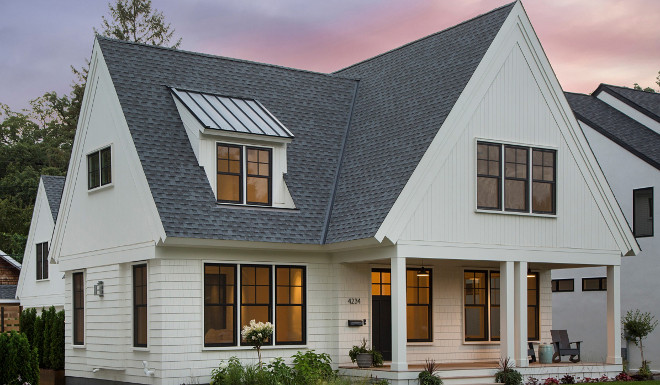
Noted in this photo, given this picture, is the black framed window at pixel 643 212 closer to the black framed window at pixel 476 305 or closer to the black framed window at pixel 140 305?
the black framed window at pixel 476 305

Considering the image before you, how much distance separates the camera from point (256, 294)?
2028 cm

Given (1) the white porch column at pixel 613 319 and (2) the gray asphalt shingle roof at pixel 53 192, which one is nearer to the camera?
(1) the white porch column at pixel 613 319

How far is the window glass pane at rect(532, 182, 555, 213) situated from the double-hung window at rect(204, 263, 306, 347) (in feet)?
20.1

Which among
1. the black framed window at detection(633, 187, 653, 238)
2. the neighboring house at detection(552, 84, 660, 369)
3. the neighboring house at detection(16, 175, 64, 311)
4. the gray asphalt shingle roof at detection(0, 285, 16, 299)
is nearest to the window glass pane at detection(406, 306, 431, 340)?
the neighboring house at detection(552, 84, 660, 369)

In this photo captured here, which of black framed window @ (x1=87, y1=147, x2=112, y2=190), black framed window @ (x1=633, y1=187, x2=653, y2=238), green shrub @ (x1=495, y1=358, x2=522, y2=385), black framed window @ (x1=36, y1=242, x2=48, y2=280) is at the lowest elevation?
green shrub @ (x1=495, y1=358, x2=522, y2=385)

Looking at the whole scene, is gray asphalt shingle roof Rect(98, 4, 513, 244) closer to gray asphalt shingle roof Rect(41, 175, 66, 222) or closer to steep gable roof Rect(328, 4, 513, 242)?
steep gable roof Rect(328, 4, 513, 242)

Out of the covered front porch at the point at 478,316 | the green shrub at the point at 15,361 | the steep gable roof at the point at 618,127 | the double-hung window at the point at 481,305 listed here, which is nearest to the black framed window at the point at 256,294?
the covered front porch at the point at 478,316

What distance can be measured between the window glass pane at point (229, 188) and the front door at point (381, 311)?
406 centimetres

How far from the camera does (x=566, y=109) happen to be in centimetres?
2253

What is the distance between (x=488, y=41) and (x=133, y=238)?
9737 millimetres

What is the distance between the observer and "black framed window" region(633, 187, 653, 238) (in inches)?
1157

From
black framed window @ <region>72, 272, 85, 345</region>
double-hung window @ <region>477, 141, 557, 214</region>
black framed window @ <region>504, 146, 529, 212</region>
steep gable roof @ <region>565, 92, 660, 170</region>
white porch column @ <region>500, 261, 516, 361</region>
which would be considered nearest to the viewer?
white porch column @ <region>500, 261, 516, 361</region>

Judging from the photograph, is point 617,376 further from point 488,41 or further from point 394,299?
point 488,41

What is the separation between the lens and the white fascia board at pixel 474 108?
64.2 ft
